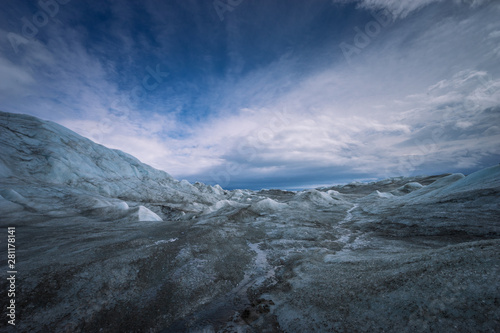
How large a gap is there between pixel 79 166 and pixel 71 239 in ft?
103

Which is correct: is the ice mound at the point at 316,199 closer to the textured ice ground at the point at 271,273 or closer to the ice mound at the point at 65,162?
the textured ice ground at the point at 271,273

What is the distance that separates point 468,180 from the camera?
19953mm

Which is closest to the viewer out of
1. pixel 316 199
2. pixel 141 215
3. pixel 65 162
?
pixel 141 215

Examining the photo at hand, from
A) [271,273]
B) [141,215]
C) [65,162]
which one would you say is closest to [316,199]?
[271,273]

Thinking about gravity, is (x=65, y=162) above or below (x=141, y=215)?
above

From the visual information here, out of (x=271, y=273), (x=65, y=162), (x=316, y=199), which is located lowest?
(x=271, y=273)

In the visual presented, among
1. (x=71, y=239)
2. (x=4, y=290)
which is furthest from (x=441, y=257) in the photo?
(x=71, y=239)

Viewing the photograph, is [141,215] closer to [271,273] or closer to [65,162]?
[271,273]

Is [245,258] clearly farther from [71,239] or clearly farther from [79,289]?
[71,239]

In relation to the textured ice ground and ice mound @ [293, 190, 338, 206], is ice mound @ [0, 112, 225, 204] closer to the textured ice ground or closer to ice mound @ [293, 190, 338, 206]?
the textured ice ground

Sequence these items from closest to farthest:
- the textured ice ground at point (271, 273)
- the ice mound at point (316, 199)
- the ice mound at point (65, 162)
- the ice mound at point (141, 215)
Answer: the textured ice ground at point (271, 273)
the ice mound at point (141, 215)
the ice mound at point (65, 162)
the ice mound at point (316, 199)

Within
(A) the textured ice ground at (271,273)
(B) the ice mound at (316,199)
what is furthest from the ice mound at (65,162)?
(B) the ice mound at (316,199)

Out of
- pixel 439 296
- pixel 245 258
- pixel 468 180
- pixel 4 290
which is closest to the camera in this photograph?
pixel 439 296

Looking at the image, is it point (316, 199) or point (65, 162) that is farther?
point (316, 199)
